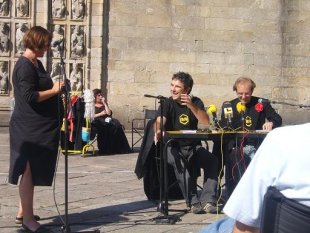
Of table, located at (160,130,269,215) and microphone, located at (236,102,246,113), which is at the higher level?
microphone, located at (236,102,246,113)

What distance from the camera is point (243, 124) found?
7582 millimetres

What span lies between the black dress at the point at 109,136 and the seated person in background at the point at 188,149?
5453mm

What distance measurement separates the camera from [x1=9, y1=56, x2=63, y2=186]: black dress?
6234mm

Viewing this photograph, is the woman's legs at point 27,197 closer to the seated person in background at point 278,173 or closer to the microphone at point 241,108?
the microphone at point 241,108

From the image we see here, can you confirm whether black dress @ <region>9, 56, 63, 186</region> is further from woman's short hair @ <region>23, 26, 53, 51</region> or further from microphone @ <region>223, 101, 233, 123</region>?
microphone @ <region>223, 101, 233, 123</region>

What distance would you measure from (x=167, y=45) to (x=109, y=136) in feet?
14.6

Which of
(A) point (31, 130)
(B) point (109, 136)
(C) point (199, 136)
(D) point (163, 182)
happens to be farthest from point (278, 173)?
(B) point (109, 136)

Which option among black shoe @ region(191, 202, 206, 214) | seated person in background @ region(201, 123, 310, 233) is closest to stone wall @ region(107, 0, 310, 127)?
black shoe @ region(191, 202, 206, 214)

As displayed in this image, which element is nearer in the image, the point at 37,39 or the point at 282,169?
→ the point at 282,169

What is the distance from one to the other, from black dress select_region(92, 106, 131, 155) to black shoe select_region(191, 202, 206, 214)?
584 centimetres

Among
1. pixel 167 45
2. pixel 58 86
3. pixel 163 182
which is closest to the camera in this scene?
pixel 58 86

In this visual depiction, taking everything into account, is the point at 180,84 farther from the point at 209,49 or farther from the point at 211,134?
the point at 209,49

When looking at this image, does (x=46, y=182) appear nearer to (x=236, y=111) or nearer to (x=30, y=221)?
(x=30, y=221)

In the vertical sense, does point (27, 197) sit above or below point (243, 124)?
below
